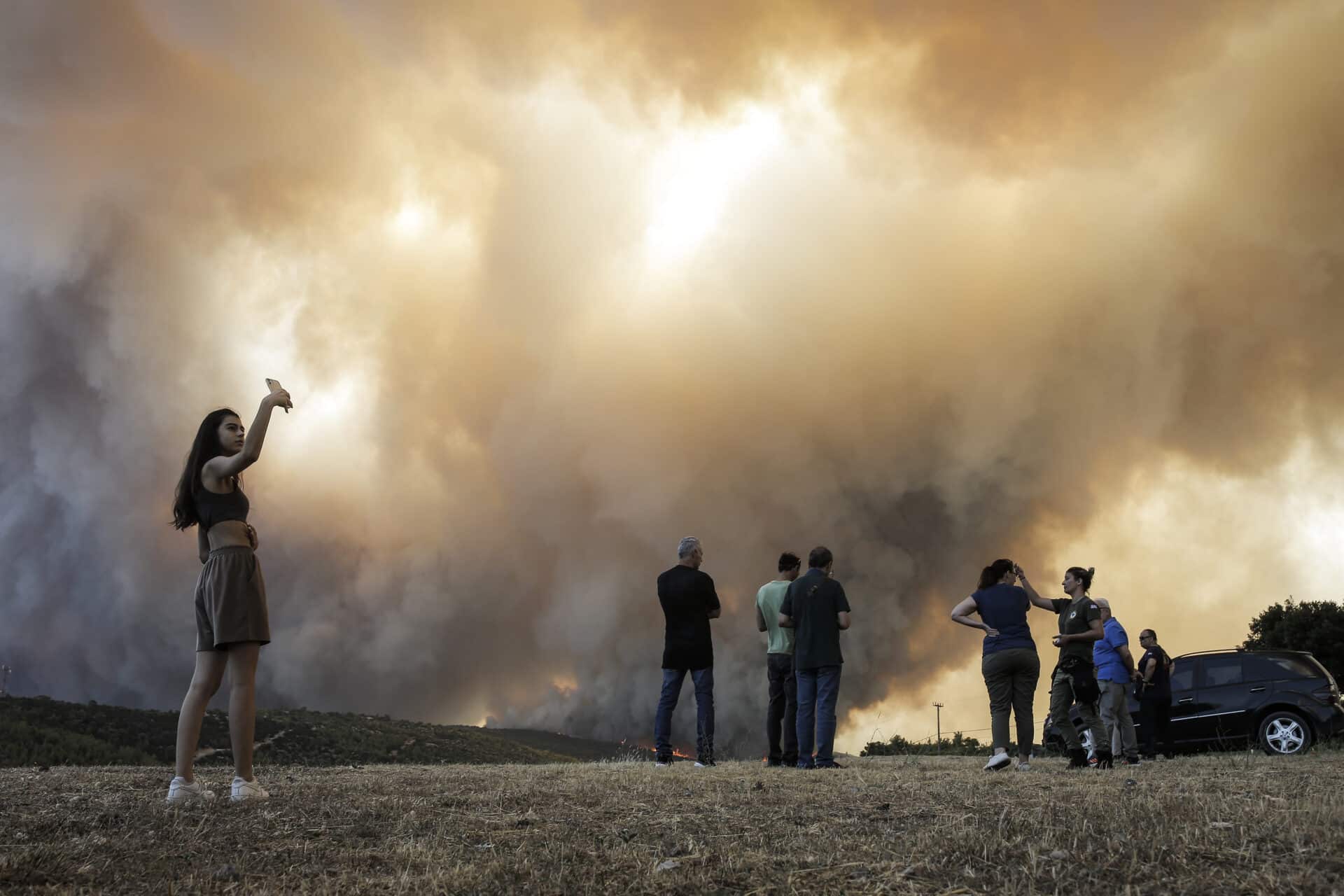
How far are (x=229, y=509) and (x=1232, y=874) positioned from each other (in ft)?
19.9

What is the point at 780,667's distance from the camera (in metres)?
12.3

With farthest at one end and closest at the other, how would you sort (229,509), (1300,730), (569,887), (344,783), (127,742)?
(127,742) → (1300,730) → (344,783) → (229,509) → (569,887)

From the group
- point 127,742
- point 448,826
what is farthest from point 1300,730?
point 127,742

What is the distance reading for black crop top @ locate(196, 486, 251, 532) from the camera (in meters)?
6.82

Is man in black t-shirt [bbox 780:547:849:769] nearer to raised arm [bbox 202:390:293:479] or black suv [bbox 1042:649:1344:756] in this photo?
black suv [bbox 1042:649:1344:756]

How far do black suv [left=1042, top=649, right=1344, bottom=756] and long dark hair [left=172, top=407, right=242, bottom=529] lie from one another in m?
12.9

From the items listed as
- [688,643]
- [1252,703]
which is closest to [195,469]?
[688,643]

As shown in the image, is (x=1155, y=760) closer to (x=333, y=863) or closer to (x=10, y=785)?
(x=333, y=863)

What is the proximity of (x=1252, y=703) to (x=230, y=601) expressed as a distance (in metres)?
15.7

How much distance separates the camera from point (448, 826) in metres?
5.74

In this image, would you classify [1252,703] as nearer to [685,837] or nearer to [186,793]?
[685,837]

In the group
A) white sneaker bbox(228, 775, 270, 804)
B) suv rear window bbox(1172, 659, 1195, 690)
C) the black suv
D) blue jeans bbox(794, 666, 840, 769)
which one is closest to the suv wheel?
the black suv

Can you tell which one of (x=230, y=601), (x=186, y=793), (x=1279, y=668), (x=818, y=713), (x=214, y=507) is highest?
(x=1279, y=668)

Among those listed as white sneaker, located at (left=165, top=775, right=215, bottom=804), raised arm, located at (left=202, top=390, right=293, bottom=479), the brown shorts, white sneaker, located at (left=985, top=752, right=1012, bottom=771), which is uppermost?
raised arm, located at (left=202, top=390, right=293, bottom=479)
